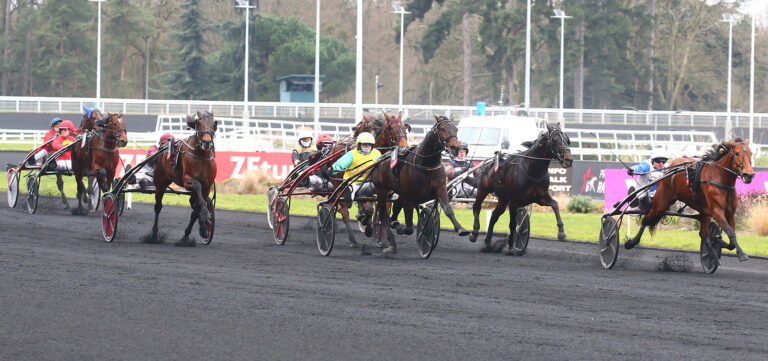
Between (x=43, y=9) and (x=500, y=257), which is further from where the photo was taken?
(x=43, y=9)

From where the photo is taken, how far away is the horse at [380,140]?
13.5 m

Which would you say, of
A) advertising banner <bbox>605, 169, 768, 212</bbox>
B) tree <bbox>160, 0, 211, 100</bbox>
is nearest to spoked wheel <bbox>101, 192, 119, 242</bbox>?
advertising banner <bbox>605, 169, 768, 212</bbox>

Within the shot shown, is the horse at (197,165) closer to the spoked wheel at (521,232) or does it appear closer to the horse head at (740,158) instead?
the spoked wheel at (521,232)

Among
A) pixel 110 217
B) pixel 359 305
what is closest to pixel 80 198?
pixel 110 217

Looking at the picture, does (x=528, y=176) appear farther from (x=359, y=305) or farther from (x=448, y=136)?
(x=359, y=305)

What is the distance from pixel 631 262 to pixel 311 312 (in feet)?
19.0

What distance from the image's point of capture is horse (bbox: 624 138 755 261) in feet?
37.4

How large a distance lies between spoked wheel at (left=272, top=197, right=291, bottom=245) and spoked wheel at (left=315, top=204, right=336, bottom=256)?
4.12 feet

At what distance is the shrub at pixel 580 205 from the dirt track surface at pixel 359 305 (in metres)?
7.63

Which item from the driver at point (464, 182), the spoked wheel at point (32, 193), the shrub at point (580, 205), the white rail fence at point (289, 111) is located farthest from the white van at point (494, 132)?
the white rail fence at point (289, 111)

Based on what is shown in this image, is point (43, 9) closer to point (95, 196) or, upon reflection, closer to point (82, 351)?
point (95, 196)

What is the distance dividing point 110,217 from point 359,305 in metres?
6.36

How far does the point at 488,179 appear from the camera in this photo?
14.2 metres

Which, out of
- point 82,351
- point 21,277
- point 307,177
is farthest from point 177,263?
point 82,351
